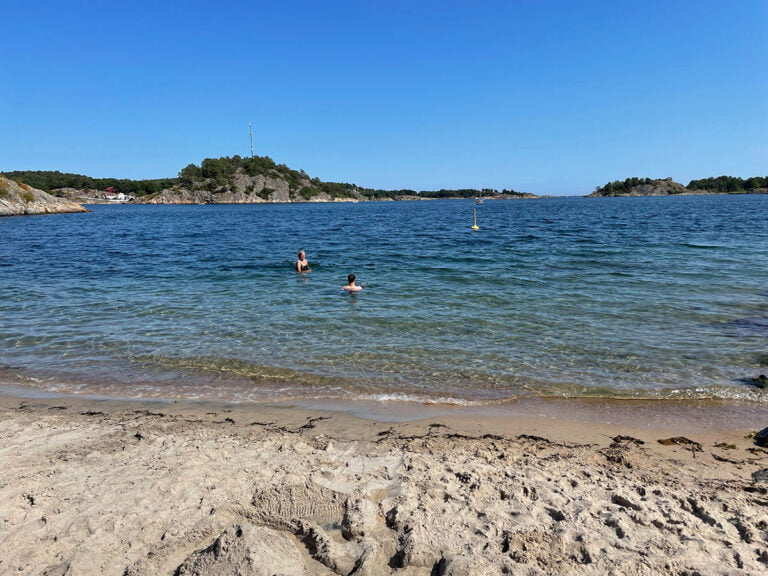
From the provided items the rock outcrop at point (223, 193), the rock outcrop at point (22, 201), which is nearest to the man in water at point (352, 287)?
the rock outcrop at point (22, 201)

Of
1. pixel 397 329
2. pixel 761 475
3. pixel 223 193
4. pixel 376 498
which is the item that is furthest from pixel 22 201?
pixel 223 193

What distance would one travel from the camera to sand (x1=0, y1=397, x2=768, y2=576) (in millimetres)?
3402

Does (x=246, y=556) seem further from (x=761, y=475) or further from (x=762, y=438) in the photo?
(x=762, y=438)

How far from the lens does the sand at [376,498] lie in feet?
11.2

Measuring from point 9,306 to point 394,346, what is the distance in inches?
472

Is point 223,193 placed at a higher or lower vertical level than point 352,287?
higher

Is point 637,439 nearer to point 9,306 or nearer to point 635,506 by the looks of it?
point 635,506

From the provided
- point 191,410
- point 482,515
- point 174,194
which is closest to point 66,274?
point 191,410

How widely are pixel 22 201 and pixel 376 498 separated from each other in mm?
80677

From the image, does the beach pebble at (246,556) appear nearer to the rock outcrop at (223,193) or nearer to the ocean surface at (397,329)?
the ocean surface at (397,329)

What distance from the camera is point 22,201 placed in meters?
64.0

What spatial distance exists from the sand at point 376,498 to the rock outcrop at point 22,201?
72.8 meters

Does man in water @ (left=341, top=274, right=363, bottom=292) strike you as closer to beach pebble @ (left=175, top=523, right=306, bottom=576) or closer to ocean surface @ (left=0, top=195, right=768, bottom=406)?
ocean surface @ (left=0, top=195, right=768, bottom=406)

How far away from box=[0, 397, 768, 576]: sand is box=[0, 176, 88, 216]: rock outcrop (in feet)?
239
